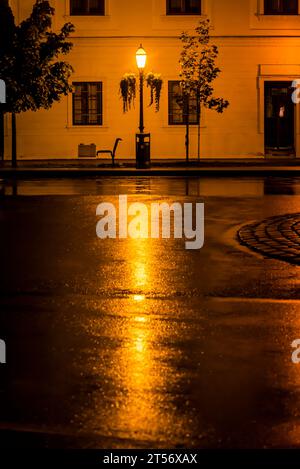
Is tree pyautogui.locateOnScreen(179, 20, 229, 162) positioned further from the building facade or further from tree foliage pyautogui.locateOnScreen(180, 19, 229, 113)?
the building facade

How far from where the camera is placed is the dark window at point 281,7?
35.9m

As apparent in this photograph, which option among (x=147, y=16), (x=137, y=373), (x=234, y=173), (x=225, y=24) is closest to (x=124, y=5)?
(x=147, y=16)

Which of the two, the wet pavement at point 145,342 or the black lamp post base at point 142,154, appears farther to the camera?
the black lamp post base at point 142,154

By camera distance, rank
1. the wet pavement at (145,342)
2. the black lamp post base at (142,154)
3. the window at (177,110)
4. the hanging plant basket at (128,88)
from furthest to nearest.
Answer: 1. the window at (177,110)
2. the hanging plant basket at (128,88)
3. the black lamp post base at (142,154)
4. the wet pavement at (145,342)

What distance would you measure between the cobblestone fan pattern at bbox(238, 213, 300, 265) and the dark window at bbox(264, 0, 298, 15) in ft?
70.8

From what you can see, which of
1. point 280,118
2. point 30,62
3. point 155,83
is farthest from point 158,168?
point 280,118

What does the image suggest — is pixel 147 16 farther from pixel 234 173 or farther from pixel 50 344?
pixel 50 344

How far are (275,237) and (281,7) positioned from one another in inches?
951

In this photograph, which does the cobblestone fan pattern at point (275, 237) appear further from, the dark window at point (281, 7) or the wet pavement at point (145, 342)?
the dark window at point (281, 7)

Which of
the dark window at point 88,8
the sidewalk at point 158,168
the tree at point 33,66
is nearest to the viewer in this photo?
the sidewalk at point 158,168

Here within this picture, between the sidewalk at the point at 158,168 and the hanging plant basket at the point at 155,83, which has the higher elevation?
the hanging plant basket at the point at 155,83

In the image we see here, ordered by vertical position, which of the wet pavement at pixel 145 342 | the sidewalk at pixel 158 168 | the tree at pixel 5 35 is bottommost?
the wet pavement at pixel 145 342

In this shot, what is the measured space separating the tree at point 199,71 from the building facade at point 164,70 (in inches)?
41.0

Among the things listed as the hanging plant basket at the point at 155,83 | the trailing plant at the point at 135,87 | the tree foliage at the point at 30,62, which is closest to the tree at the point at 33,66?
the tree foliage at the point at 30,62
